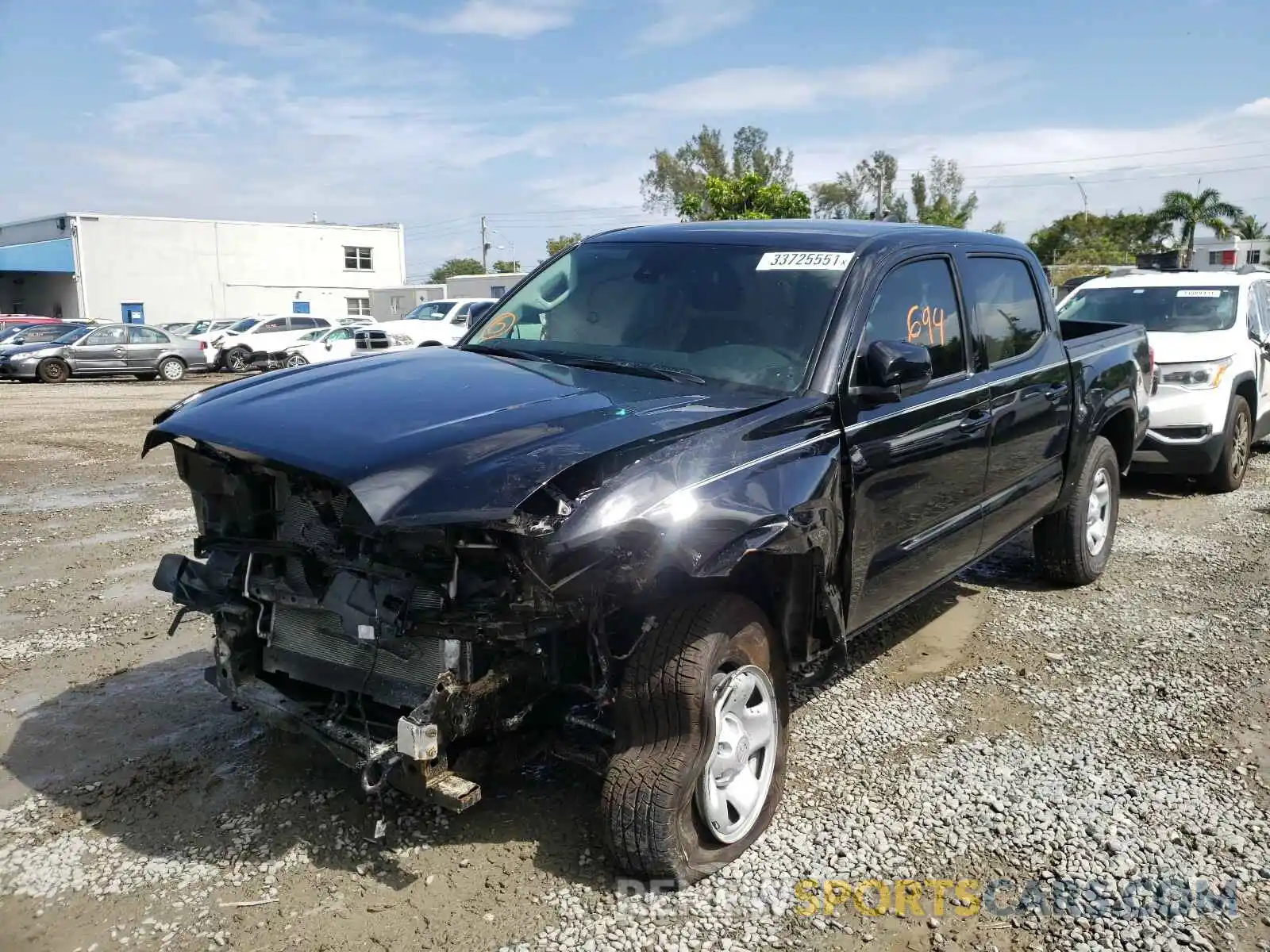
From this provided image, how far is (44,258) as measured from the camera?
42.3 meters

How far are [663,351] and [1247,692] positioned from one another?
3.14 meters

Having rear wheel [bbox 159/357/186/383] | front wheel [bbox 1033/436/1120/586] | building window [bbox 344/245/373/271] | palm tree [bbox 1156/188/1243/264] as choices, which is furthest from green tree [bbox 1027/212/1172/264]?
front wheel [bbox 1033/436/1120/586]

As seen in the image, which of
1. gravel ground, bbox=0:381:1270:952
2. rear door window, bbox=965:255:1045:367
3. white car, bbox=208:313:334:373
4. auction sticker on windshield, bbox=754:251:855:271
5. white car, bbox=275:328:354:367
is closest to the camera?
gravel ground, bbox=0:381:1270:952

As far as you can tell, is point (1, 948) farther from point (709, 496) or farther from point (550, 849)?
point (709, 496)

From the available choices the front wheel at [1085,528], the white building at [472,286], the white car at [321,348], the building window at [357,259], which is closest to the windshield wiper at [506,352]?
the front wheel at [1085,528]

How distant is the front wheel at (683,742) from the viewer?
292 centimetres

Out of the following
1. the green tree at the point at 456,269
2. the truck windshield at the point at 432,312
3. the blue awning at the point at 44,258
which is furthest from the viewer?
the green tree at the point at 456,269

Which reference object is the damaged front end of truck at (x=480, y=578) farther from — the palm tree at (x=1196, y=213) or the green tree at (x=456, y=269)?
the green tree at (x=456, y=269)

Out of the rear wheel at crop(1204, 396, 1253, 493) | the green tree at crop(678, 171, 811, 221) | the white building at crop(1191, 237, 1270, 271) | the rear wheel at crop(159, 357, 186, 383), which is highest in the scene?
the green tree at crop(678, 171, 811, 221)

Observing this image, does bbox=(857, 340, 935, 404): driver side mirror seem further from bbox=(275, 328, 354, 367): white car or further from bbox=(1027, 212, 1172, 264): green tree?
bbox=(1027, 212, 1172, 264): green tree

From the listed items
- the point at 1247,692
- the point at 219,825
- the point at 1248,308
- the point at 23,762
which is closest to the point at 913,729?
the point at 1247,692

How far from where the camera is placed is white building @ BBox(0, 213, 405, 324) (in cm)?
4231

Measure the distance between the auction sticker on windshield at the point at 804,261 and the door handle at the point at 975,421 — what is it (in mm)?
894

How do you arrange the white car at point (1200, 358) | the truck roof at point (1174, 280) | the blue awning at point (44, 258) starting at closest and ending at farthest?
the white car at point (1200, 358) → the truck roof at point (1174, 280) → the blue awning at point (44, 258)
